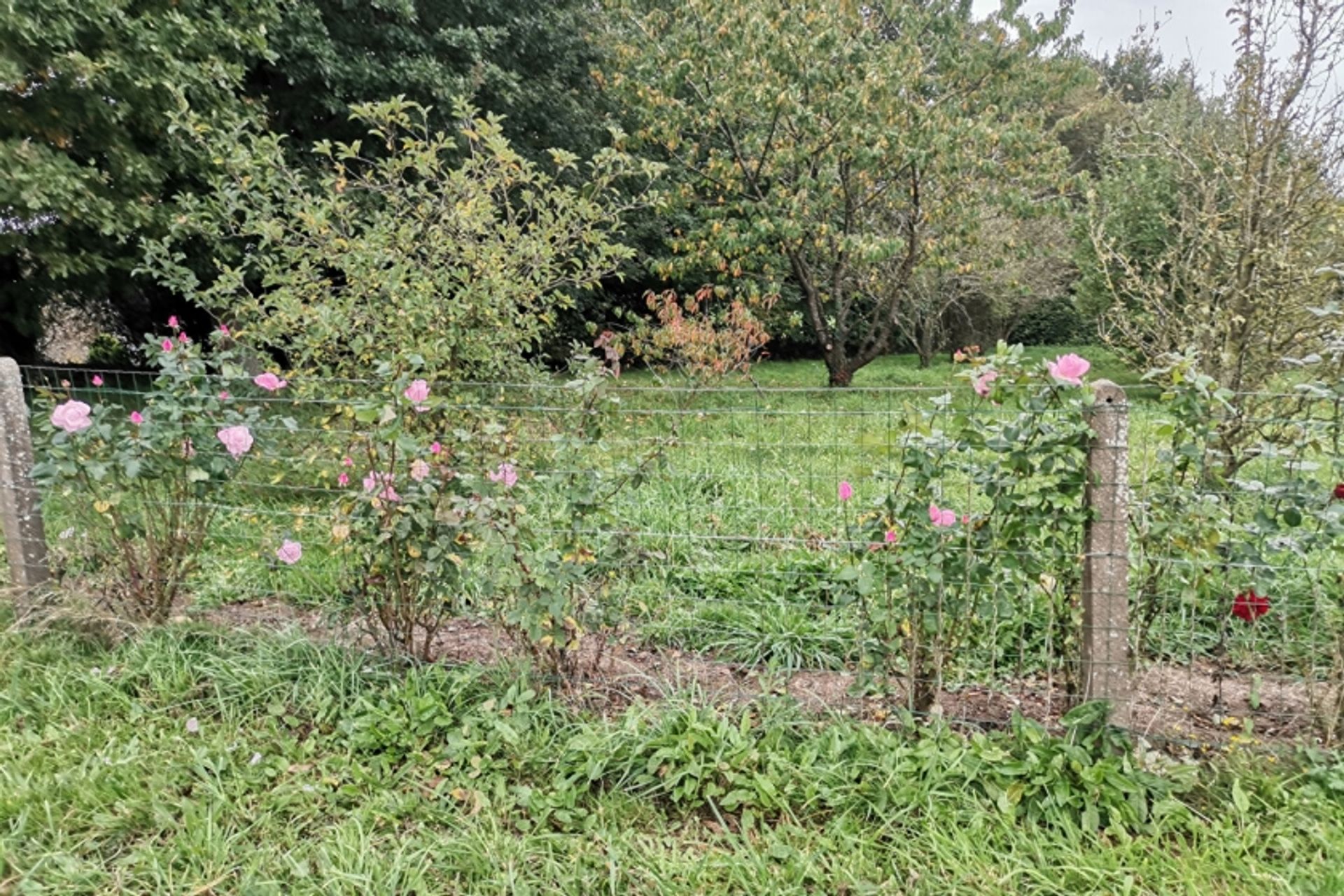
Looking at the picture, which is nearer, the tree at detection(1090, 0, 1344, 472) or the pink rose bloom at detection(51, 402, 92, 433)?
the pink rose bloom at detection(51, 402, 92, 433)

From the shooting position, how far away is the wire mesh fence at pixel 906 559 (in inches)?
76.1

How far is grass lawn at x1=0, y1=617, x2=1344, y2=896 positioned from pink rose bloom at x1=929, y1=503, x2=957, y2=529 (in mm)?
532

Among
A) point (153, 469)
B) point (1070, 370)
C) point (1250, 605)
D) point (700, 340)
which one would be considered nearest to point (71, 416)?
point (153, 469)

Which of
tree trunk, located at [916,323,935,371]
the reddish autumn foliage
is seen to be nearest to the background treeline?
the reddish autumn foliage

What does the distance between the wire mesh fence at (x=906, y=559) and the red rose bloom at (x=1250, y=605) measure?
0.01 m

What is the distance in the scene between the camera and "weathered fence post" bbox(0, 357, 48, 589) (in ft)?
8.91

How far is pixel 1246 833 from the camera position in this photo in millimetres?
1686

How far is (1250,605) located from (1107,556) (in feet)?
1.34

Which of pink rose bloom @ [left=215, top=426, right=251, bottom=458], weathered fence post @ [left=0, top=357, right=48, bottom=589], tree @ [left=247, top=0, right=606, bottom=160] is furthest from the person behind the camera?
tree @ [left=247, top=0, right=606, bottom=160]

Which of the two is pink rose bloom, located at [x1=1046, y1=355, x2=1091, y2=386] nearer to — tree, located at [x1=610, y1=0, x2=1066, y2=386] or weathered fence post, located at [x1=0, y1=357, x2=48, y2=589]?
weathered fence post, located at [x1=0, y1=357, x2=48, y2=589]

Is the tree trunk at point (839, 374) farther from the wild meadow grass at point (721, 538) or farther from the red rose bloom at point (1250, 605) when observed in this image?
the red rose bloom at point (1250, 605)

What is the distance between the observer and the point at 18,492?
2750 millimetres

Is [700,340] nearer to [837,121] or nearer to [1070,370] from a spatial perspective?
[837,121]

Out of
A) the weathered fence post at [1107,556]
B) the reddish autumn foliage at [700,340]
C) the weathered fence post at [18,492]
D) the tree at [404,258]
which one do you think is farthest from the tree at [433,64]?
the weathered fence post at [1107,556]
